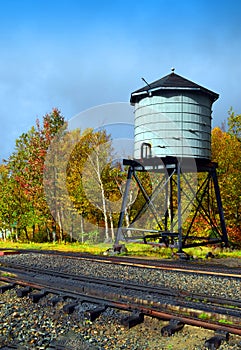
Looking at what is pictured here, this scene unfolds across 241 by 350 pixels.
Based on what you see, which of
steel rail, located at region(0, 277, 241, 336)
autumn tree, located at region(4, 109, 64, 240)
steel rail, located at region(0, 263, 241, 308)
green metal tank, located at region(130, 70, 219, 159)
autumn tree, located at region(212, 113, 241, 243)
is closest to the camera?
steel rail, located at region(0, 277, 241, 336)

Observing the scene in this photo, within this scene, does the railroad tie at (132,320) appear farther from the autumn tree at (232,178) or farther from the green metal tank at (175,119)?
the autumn tree at (232,178)

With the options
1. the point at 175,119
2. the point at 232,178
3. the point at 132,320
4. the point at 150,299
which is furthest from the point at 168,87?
the point at 132,320

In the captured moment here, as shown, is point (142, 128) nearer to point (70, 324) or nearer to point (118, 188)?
point (70, 324)

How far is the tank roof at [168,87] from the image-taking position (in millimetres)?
12852

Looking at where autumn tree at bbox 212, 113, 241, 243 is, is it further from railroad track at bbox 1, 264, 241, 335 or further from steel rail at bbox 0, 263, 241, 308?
railroad track at bbox 1, 264, 241, 335

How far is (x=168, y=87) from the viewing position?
505 inches

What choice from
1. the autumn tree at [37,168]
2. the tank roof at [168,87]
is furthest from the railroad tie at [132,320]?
the autumn tree at [37,168]

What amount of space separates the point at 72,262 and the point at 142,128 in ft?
18.1

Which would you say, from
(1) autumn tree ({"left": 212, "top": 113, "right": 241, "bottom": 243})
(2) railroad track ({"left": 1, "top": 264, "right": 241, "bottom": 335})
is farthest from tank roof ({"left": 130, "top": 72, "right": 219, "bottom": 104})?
(2) railroad track ({"left": 1, "top": 264, "right": 241, "bottom": 335})

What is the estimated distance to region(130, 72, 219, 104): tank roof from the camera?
42.2 feet

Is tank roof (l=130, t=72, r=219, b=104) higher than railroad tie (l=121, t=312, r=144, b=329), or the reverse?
tank roof (l=130, t=72, r=219, b=104)

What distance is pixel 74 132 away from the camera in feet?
82.2

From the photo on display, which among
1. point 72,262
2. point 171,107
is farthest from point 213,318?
point 171,107

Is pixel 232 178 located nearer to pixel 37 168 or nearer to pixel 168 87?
pixel 168 87
